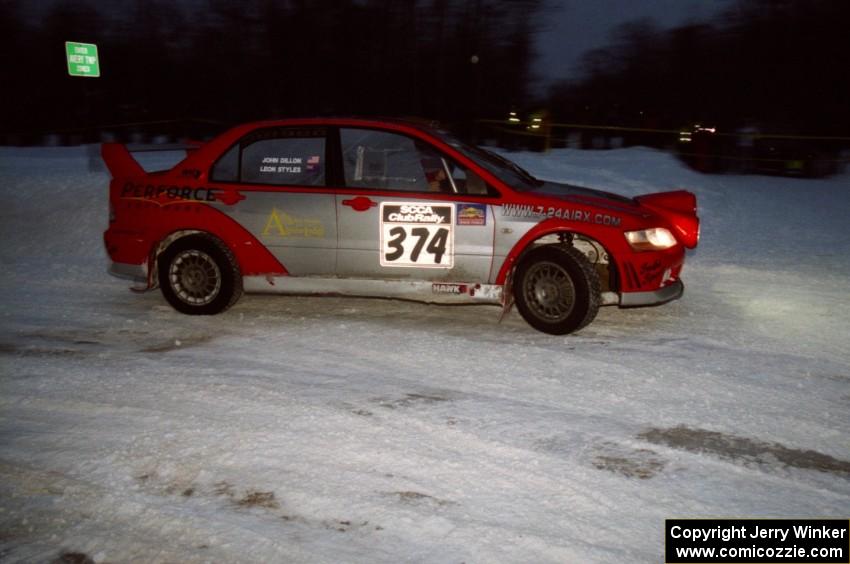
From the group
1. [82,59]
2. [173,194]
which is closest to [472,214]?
[173,194]

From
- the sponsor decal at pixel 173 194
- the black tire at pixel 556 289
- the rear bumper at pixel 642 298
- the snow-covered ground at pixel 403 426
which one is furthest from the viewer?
the sponsor decal at pixel 173 194

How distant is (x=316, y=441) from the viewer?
3850 mm

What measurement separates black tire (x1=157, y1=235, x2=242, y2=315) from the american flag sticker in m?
0.98

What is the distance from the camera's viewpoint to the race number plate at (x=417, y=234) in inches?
232

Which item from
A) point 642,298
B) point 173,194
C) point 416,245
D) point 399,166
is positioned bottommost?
point 642,298

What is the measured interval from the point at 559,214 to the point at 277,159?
7.69ft

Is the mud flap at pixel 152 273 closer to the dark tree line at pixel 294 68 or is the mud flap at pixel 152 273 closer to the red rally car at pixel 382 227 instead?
the red rally car at pixel 382 227

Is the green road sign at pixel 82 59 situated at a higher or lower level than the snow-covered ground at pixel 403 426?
higher

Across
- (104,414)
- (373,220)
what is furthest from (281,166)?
(104,414)

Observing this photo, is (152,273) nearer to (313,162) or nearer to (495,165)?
(313,162)

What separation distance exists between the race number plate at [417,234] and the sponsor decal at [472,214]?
2.5 inches

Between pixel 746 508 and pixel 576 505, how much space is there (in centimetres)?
72

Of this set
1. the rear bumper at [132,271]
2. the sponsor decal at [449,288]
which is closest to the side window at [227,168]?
the rear bumper at [132,271]

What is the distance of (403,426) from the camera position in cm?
406
